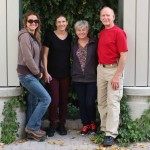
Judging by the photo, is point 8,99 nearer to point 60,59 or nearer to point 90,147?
point 60,59

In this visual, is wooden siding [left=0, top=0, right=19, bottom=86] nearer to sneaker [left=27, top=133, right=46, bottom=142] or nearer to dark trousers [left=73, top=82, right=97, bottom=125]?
sneaker [left=27, top=133, right=46, bottom=142]

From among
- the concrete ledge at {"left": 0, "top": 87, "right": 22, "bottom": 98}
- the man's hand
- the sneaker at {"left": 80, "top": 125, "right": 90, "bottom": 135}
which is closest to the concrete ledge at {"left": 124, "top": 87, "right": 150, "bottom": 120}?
the man's hand

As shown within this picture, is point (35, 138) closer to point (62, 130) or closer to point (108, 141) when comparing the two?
point (62, 130)

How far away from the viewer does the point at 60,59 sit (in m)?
6.18

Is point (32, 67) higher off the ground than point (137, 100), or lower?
higher

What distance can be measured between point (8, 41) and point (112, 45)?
1.42 meters

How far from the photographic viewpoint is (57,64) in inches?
243

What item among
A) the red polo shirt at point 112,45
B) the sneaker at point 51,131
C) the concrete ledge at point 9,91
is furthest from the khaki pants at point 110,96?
the concrete ledge at point 9,91

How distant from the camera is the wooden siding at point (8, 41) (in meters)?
5.88

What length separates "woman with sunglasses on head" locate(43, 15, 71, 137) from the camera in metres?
6.10

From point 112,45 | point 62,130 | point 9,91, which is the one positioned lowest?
point 62,130

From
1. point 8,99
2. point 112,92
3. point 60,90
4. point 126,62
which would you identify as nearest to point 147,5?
point 126,62

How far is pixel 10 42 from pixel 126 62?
5.34ft

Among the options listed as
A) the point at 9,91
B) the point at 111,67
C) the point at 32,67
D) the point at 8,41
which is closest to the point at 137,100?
the point at 111,67
